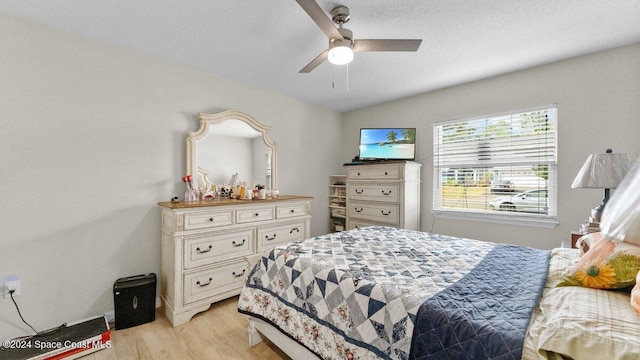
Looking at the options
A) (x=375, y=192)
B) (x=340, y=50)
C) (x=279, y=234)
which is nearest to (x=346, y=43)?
(x=340, y=50)

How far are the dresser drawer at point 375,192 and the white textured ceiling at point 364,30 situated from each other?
1379 mm

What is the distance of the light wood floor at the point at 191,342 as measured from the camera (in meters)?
1.74

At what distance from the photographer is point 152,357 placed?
173 centimetres

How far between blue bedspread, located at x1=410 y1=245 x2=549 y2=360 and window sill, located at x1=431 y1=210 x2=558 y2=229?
1.77m

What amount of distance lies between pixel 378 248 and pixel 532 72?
2557mm

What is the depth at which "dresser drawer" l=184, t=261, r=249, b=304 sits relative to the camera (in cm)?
220

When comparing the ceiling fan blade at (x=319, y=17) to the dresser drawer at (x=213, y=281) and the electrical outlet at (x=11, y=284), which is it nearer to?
the dresser drawer at (x=213, y=281)

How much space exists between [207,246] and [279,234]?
78 centimetres

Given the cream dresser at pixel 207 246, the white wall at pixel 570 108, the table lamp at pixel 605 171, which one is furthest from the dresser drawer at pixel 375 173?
the table lamp at pixel 605 171

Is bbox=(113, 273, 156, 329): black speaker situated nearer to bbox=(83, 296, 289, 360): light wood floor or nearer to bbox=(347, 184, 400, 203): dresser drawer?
bbox=(83, 296, 289, 360): light wood floor

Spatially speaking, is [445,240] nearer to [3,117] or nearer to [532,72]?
[532,72]

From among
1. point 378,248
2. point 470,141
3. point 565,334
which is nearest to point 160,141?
point 378,248

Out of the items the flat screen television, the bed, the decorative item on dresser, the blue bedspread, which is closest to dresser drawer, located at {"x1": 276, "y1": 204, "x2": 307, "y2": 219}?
the decorative item on dresser

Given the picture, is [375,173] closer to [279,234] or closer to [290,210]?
[290,210]
